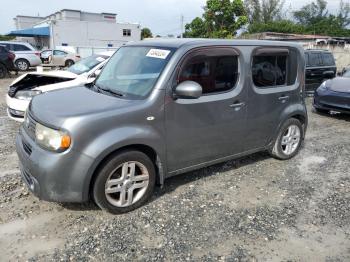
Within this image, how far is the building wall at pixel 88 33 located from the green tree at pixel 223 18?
11.9m

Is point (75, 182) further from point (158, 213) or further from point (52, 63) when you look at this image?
point (52, 63)

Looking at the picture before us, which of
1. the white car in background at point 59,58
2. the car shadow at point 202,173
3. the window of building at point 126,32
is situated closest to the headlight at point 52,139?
the car shadow at point 202,173

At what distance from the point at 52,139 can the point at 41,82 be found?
4478mm

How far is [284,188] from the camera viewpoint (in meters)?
4.46

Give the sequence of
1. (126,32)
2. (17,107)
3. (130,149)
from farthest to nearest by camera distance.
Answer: (126,32) < (17,107) < (130,149)

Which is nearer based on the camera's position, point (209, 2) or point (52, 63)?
point (52, 63)

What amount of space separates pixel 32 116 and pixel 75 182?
912 millimetres

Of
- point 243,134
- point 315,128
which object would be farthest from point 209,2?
point 243,134

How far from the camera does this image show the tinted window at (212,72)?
3.85 metres

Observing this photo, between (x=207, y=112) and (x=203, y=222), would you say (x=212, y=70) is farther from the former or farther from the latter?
(x=203, y=222)

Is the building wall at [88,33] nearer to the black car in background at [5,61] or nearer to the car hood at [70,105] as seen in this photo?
the black car in background at [5,61]

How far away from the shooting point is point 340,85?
8.69 metres

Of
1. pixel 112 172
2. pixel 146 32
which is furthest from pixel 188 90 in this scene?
pixel 146 32

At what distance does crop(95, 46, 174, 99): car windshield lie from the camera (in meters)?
3.72
